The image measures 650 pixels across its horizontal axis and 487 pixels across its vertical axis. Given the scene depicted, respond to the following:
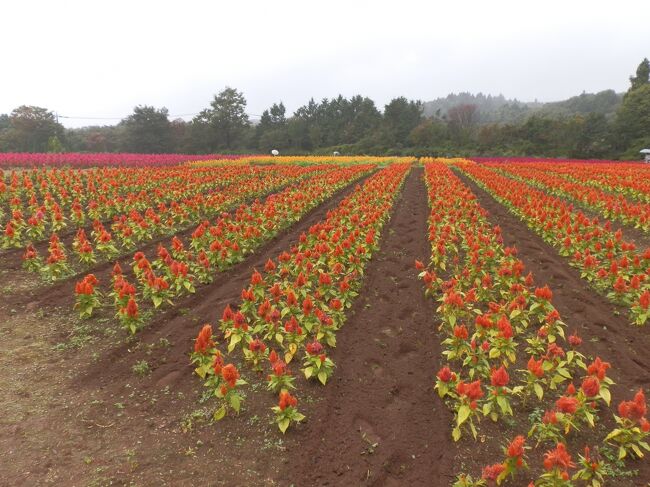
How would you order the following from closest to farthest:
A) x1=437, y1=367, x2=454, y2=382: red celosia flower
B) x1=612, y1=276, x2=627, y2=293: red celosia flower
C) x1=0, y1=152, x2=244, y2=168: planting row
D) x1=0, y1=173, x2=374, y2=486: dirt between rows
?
x1=0, y1=173, x2=374, y2=486: dirt between rows → x1=437, y1=367, x2=454, y2=382: red celosia flower → x1=612, y1=276, x2=627, y2=293: red celosia flower → x1=0, y1=152, x2=244, y2=168: planting row

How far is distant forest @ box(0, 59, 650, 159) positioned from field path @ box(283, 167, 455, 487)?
57.9 m

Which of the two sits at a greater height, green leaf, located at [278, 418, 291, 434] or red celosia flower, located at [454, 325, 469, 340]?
red celosia flower, located at [454, 325, 469, 340]

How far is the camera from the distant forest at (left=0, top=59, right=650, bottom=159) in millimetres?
55188

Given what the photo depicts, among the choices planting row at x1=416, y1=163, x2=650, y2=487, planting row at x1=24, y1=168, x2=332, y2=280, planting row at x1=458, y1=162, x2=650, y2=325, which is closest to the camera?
planting row at x1=416, y1=163, x2=650, y2=487

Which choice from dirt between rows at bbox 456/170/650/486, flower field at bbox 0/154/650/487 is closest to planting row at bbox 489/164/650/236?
dirt between rows at bbox 456/170/650/486

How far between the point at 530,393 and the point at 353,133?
79.9 meters

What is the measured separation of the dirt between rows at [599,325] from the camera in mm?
4672

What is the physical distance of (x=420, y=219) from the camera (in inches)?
520

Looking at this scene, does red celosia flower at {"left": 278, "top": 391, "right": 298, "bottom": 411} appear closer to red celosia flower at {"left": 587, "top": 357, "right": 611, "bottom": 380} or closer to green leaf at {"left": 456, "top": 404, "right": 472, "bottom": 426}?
green leaf at {"left": 456, "top": 404, "right": 472, "bottom": 426}

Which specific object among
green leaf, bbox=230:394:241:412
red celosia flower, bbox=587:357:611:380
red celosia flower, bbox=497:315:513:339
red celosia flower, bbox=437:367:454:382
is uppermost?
red celosia flower, bbox=497:315:513:339

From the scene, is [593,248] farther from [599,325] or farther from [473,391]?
[473,391]

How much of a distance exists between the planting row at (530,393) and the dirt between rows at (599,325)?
0.24m

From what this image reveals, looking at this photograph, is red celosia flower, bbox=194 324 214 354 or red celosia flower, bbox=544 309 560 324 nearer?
red celosia flower, bbox=194 324 214 354

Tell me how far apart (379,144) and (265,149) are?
20.6 metres
